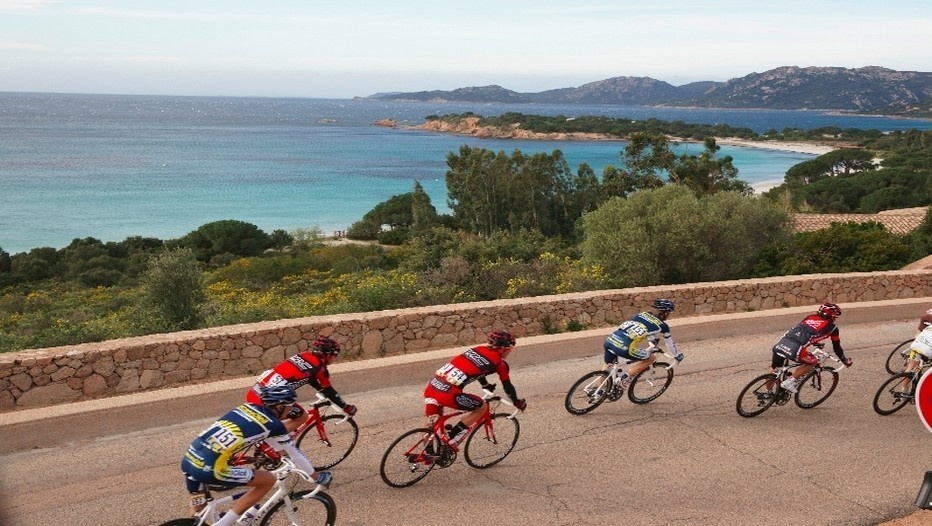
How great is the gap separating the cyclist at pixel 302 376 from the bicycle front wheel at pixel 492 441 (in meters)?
1.30

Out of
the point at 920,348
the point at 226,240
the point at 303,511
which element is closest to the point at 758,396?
the point at 920,348

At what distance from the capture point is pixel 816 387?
31.8ft

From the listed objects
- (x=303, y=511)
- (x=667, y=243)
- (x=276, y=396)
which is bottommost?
(x=303, y=511)

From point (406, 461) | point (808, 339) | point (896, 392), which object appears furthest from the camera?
point (896, 392)

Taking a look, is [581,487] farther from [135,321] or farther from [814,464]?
[135,321]

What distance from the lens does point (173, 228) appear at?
228 ft

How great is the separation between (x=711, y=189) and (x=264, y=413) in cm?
4666

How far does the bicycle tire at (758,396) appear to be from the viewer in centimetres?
932

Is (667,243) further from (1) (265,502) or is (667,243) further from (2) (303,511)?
(1) (265,502)

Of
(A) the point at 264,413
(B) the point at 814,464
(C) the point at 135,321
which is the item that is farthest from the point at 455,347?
(C) the point at 135,321

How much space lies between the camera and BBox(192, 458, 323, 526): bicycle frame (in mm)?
5434

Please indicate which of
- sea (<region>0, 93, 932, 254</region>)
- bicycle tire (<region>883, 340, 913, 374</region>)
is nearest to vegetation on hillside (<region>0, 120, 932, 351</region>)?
bicycle tire (<region>883, 340, 913, 374</region>)

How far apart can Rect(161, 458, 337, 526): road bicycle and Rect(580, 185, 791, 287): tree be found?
1222 centimetres

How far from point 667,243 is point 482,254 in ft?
43.1
